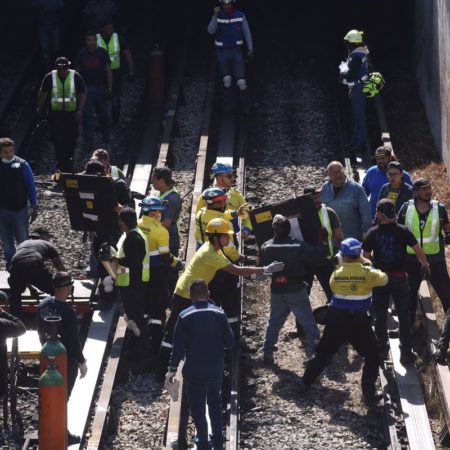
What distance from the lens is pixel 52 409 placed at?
12109mm

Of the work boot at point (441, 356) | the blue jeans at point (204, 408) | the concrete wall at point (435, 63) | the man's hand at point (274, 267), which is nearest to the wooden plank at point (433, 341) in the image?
the work boot at point (441, 356)

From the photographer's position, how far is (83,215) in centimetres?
1603

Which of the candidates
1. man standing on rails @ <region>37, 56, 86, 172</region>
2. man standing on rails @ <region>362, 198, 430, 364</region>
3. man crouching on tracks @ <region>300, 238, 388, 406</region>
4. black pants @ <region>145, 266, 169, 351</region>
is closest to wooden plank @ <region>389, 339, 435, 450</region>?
man standing on rails @ <region>362, 198, 430, 364</region>

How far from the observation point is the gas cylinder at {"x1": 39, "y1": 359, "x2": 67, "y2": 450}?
12055 millimetres

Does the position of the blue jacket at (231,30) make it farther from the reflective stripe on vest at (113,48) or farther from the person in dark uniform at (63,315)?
the person in dark uniform at (63,315)

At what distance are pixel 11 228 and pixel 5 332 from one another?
148 inches

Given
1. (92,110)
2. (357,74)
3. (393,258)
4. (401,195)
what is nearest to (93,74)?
(92,110)

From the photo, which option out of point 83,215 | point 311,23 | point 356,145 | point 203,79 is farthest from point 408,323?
point 311,23

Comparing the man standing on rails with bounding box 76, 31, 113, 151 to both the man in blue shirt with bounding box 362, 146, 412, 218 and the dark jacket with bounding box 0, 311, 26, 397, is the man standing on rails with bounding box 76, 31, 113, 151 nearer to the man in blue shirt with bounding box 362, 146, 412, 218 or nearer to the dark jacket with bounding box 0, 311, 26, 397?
the man in blue shirt with bounding box 362, 146, 412, 218

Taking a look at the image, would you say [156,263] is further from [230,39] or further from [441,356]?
[230,39]

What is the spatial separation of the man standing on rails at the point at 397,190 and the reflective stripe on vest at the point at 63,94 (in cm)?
542

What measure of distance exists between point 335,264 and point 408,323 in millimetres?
1208

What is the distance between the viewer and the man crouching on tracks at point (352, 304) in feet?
44.5

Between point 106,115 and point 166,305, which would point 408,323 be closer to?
point 166,305
